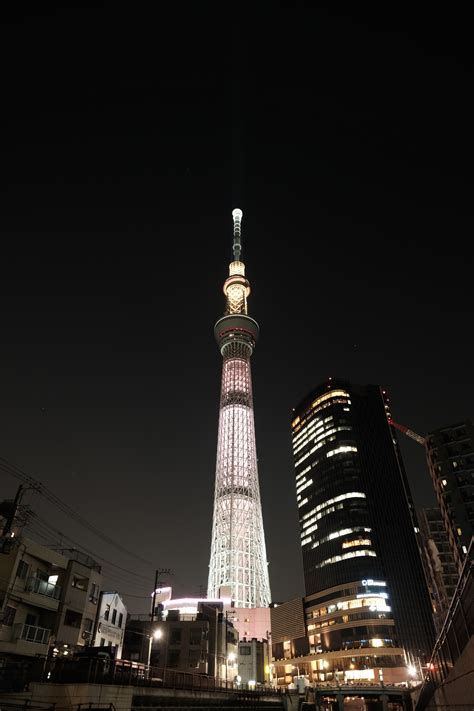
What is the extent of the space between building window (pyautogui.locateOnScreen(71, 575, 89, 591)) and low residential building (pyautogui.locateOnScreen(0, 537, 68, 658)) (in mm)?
1294

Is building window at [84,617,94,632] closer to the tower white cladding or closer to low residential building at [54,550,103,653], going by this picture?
low residential building at [54,550,103,653]

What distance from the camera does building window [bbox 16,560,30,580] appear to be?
118ft

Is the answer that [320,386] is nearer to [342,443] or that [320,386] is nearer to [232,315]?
[342,443]

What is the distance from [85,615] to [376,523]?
88.1m

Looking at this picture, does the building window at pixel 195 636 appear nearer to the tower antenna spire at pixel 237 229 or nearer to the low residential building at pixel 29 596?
the low residential building at pixel 29 596

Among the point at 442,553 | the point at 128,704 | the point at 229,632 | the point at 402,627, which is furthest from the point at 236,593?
the point at 128,704

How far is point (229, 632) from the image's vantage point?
273 ft

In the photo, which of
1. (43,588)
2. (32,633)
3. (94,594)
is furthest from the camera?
(94,594)

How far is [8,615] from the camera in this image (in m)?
34.4

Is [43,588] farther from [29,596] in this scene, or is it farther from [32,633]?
[32,633]

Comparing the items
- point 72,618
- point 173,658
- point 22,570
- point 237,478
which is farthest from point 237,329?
point 22,570

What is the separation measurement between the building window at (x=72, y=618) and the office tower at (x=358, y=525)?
253ft

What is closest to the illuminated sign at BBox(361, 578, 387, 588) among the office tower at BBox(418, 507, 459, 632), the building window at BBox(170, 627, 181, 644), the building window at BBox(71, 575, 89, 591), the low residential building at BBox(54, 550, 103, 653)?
the office tower at BBox(418, 507, 459, 632)

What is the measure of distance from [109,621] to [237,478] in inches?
2708
